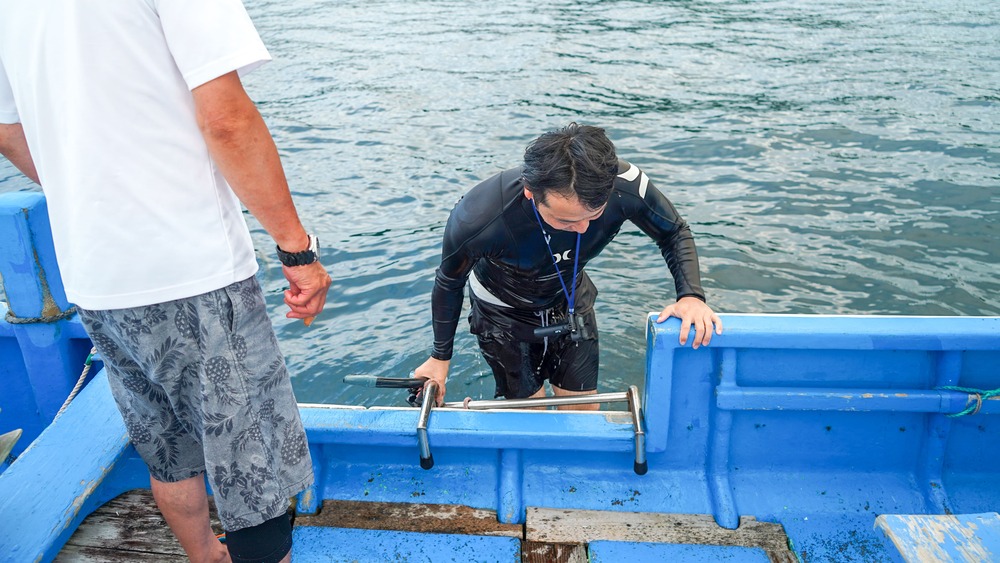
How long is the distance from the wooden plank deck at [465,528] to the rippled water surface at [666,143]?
2.03 metres

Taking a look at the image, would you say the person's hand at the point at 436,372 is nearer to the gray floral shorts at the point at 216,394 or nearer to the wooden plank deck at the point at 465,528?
the wooden plank deck at the point at 465,528

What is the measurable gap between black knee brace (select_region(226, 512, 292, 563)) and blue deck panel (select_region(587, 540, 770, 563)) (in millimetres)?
1100

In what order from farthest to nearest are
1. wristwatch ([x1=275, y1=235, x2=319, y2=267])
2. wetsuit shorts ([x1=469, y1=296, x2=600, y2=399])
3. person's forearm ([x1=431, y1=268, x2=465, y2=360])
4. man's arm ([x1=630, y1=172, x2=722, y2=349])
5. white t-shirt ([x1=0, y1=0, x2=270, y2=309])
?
wetsuit shorts ([x1=469, y1=296, x2=600, y2=399]) < person's forearm ([x1=431, y1=268, x2=465, y2=360]) < man's arm ([x1=630, y1=172, x2=722, y2=349]) < wristwatch ([x1=275, y1=235, x2=319, y2=267]) < white t-shirt ([x1=0, y1=0, x2=270, y2=309])

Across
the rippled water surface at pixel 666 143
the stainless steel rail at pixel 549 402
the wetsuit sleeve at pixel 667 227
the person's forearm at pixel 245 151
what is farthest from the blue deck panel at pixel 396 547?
the rippled water surface at pixel 666 143

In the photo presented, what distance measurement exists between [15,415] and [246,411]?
2264 mm

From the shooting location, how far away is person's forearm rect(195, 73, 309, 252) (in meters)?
1.79

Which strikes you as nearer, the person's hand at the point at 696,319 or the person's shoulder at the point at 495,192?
the person's hand at the point at 696,319

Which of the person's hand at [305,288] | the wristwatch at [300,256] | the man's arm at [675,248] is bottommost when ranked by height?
the man's arm at [675,248]

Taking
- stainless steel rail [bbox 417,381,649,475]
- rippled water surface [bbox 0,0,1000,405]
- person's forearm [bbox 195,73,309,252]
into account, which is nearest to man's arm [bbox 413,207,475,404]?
stainless steel rail [bbox 417,381,649,475]

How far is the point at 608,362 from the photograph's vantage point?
5.30 meters

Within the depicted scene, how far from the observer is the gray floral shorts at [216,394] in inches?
77.3

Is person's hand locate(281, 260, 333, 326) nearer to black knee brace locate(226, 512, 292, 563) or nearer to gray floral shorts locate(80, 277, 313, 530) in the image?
gray floral shorts locate(80, 277, 313, 530)

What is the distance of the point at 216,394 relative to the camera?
201 centimetres

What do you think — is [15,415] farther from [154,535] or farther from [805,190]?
[805,190]
